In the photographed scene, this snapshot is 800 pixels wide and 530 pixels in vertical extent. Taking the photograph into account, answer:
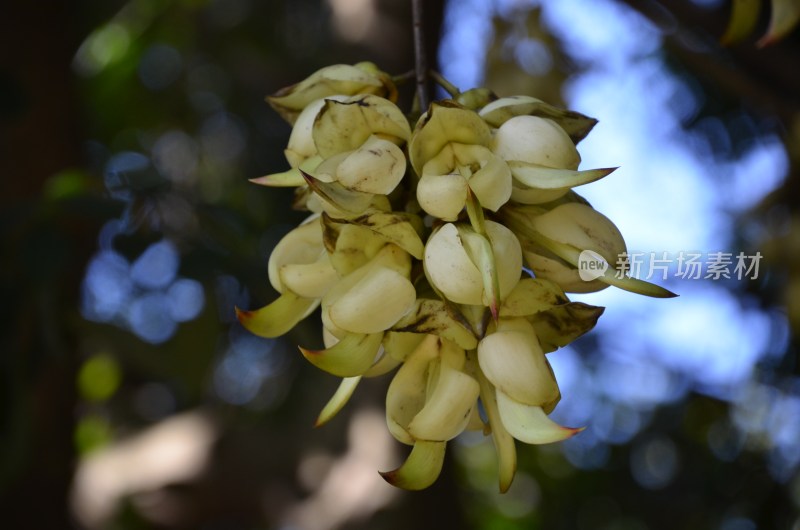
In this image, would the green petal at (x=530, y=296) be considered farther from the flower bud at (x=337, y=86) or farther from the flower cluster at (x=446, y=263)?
the flower bud at (x=337, y=86)

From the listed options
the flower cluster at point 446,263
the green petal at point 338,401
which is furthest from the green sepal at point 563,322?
the green petal at point 338,401

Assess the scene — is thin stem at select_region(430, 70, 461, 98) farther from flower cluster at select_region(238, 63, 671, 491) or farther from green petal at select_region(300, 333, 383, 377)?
green petal at select_region(300, 333, 383, 377)

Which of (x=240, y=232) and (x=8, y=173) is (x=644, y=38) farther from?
(x=8, y=173)

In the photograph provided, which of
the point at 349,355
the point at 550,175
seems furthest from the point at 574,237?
the point at 349,355

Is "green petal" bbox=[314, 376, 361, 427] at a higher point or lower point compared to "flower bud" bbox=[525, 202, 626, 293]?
lower

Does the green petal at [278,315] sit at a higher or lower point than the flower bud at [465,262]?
lower

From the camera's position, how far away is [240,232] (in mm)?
1241

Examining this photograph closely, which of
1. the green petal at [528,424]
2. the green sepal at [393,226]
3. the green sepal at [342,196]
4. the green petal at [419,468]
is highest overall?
the green sepal at [342,196]

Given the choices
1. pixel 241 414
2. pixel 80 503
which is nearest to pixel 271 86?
pixel 241 414

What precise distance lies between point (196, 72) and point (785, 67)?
1.74 metres

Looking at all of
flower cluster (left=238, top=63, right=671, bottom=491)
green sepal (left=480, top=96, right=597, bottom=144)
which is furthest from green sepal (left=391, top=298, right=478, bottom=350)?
green sepal (left=480, top=96, right=597, bottom=144)

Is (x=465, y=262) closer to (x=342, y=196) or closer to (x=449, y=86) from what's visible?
(x=342, y=196)

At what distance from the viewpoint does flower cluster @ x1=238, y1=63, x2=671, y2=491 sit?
510 mm

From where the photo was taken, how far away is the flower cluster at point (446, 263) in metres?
0.51
